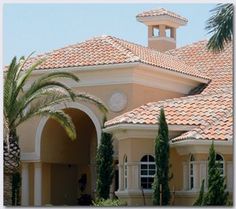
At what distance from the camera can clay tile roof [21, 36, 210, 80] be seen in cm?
2995

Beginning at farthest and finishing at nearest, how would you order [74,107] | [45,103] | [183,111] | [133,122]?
[74,107]
[183,111]
[133,122]
[45,103]

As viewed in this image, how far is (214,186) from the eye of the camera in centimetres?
2478

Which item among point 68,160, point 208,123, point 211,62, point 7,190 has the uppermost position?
point 211,62

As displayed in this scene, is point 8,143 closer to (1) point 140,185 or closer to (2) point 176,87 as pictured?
(1) point 140,185

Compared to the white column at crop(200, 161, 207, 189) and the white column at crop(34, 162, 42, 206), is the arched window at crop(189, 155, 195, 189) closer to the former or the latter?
the white column at crop(200, 161, 207, 189)

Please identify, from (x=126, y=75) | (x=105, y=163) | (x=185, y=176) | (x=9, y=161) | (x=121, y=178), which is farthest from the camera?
(x=126, y=75)

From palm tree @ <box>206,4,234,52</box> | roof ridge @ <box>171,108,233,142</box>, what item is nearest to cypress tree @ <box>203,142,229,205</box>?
roof ridge @ <box>171,108,233,142</box>

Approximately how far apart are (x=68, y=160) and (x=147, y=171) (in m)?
5.85

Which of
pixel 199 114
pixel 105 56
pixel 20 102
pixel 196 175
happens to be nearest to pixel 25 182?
pixel 105 56

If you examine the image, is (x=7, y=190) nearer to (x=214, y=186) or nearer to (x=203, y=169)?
(x=203, y=169)

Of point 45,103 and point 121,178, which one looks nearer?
point 45,103

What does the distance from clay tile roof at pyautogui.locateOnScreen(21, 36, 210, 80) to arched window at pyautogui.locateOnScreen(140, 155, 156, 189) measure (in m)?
3.35

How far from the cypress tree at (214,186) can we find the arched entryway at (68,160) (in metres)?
6.28

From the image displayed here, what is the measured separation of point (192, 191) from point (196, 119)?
89.9 inches
